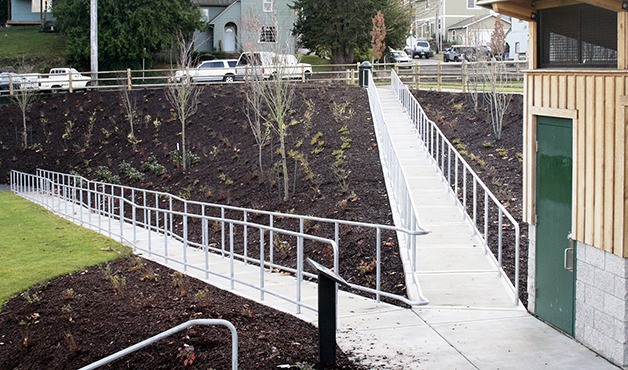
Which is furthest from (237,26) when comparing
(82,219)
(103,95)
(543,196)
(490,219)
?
(543,196)

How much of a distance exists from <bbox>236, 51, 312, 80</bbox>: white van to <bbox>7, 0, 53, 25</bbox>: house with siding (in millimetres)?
28912

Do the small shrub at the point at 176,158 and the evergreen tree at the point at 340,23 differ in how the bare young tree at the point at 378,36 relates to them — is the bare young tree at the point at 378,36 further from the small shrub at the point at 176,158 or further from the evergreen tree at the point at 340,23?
the small shrub at the point at 176,158

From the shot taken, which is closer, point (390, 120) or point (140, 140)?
point (390, 120)

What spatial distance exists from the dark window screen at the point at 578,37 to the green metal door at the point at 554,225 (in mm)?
676

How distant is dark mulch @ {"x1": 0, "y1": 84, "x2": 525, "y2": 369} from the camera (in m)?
9.75

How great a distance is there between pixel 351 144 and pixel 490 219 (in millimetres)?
7862

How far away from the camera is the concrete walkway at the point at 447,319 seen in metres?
8.42

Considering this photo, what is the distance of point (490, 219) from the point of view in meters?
14.9

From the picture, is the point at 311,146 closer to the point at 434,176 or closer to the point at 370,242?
the point at 434,176

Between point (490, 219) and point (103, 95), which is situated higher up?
point (103, 95)

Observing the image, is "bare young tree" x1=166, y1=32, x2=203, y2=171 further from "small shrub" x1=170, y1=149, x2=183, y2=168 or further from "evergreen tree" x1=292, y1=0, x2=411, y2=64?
"evergreen tree" x1=292, y1=0, x2=411, y2=64

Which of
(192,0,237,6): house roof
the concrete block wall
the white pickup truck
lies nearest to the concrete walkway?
the concrete block wall

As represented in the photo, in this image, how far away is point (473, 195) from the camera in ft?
47.6

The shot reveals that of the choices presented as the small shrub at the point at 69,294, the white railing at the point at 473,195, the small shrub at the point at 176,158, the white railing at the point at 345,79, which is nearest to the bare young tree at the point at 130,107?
the white railing at the point at 345,79
